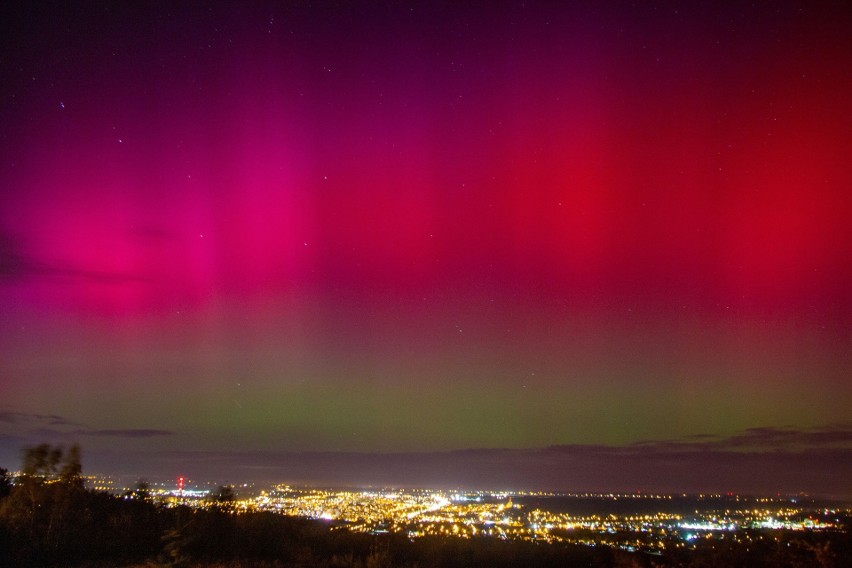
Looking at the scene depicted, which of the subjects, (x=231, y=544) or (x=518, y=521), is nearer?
(x=231, y=544)

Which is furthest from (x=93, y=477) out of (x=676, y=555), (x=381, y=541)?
(x=676, y=555)

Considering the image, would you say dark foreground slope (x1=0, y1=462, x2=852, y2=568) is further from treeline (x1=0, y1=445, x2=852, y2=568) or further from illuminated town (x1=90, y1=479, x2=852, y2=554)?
illuminated town (x1=90, y1=479, x2=852, y2=554)

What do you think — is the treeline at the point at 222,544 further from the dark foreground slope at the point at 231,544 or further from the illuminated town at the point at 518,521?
the illuminated town at the point at 518,521

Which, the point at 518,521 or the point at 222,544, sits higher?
the point at 222,544

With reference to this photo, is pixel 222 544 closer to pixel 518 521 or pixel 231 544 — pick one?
pixel 231 544

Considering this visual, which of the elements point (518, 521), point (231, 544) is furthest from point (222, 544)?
point (518, 521)

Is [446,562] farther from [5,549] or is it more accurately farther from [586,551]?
[5,549]

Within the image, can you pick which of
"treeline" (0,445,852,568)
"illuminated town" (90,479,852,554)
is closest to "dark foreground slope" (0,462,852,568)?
"treeline" (0,445,852,568)

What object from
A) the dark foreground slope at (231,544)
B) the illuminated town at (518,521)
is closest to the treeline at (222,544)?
the dark foreground slope at (231,544)
